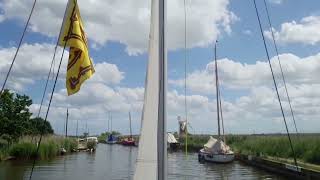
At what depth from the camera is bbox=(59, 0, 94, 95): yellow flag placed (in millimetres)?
7691

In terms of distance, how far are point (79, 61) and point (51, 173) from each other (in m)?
38.7

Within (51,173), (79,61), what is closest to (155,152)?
(79,61)

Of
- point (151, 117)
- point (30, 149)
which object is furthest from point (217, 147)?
point (151, 117)

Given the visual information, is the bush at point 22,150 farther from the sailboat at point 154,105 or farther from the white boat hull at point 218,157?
the sailboat at point 154,105

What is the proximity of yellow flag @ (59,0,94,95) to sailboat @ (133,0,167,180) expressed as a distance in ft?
5.19

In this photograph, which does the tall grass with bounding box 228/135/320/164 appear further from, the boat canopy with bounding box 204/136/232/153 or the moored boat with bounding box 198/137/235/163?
the boat canopy with bounding box 204/136/232/153

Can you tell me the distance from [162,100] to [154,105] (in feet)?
0.55

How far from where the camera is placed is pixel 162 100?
629cm

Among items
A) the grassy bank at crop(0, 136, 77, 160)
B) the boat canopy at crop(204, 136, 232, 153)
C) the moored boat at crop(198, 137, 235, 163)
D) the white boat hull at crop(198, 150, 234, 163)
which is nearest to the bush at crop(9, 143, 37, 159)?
the grassy bank at crop(0, 136, 77, 160)

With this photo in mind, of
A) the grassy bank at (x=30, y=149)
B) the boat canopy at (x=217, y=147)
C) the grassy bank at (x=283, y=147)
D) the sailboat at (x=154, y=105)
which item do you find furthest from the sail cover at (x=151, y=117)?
the boat canopy at (x=217, y=147)

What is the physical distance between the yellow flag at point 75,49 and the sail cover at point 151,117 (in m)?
1.58

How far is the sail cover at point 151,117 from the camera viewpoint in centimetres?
632

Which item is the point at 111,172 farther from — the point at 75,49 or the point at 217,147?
the point at 75,49

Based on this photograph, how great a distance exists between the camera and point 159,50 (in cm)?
643
